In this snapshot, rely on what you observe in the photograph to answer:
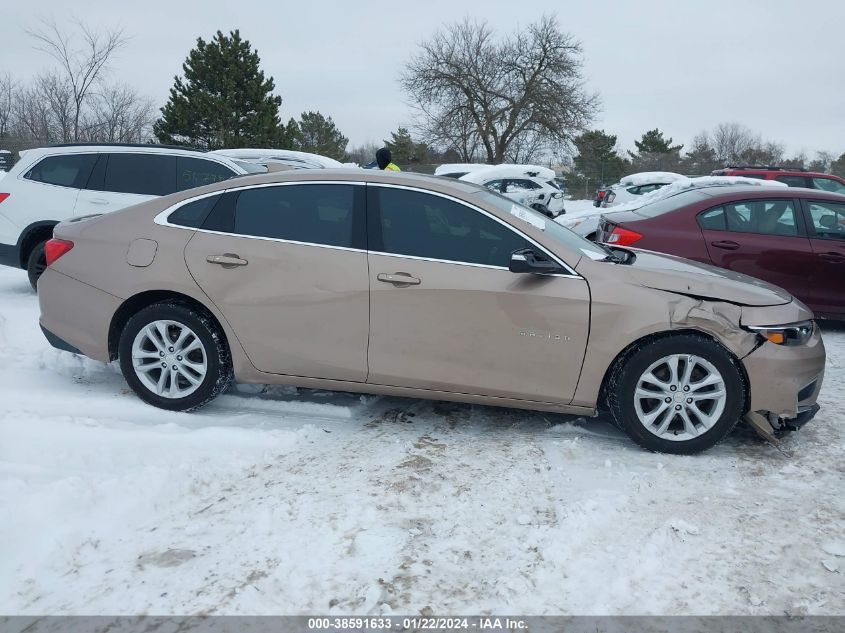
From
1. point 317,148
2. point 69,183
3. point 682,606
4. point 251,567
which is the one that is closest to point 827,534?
point 682,606

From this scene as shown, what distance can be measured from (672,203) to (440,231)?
402cm

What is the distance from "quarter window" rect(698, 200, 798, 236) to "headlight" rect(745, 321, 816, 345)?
2.97 m

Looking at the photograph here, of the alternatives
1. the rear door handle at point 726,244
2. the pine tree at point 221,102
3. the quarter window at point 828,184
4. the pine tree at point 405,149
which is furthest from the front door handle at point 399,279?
the pine tree at point 405,149

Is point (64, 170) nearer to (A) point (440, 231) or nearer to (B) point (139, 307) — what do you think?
(B) point (139, 307)

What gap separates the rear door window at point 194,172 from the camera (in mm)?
7703

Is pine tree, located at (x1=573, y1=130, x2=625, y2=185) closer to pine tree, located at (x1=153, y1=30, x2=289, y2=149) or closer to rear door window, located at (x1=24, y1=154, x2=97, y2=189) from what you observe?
pine tree, located at (x1=153, y1=30, x2=289, y2=149)

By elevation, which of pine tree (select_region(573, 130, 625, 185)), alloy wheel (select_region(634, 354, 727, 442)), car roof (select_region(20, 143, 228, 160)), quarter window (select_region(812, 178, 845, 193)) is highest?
pine tree (select_region(573, 130, 625, 185))

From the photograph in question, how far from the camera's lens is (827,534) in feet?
10.3

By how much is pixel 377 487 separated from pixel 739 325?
2.24m

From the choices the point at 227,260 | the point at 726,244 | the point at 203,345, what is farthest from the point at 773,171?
the point at 203,345

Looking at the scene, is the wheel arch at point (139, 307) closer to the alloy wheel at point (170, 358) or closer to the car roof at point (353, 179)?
the alloy wheel at point (170, 358)

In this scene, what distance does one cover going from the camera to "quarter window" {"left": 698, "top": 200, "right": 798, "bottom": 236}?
6.75 metres

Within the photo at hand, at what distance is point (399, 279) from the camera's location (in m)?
3.96

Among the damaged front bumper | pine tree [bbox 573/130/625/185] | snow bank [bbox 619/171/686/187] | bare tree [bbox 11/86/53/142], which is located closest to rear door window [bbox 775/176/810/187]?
snow bank [bbox 619/171/686/187]
